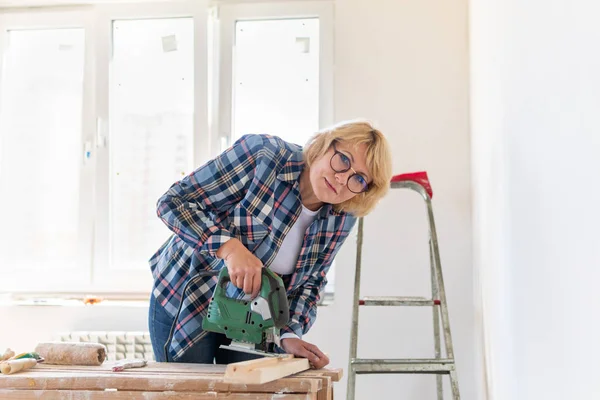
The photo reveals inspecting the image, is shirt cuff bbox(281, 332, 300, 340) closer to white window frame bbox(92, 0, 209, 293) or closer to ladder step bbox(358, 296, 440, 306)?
ladder step bbox(358, 296, 440, 306)

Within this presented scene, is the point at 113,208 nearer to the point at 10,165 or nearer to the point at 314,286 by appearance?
the point at 10,165

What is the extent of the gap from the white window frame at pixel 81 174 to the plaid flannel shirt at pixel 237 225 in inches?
57.5

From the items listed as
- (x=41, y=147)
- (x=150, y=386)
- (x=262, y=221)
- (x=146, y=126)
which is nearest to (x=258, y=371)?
(x=150, y=386)

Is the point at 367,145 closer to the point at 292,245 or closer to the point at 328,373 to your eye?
the point at 292,245

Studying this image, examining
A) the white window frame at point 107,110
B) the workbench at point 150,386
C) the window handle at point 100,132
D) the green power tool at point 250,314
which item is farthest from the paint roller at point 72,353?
the window handle at point 100,132

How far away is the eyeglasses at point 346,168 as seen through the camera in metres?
1.53

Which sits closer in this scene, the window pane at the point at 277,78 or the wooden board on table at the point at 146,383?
the wooden board on table at the point at 146,383

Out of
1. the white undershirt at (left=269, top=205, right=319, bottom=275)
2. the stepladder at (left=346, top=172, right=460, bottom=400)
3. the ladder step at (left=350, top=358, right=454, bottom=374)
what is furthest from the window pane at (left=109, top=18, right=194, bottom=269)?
the white undershirt at (left=269, top=205, right=319, bottom=275)

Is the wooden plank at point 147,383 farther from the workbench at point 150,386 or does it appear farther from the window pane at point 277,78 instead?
the window pane at point 277,78

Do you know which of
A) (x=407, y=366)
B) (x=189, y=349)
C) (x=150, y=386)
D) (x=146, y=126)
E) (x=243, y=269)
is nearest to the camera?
(x=150, y=386)

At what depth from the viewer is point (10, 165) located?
3195mm

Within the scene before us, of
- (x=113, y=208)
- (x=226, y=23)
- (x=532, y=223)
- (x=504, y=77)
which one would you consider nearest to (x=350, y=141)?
(x=504, y=77)

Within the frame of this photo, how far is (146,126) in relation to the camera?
309 cm

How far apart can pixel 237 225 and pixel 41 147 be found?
6.50ft
